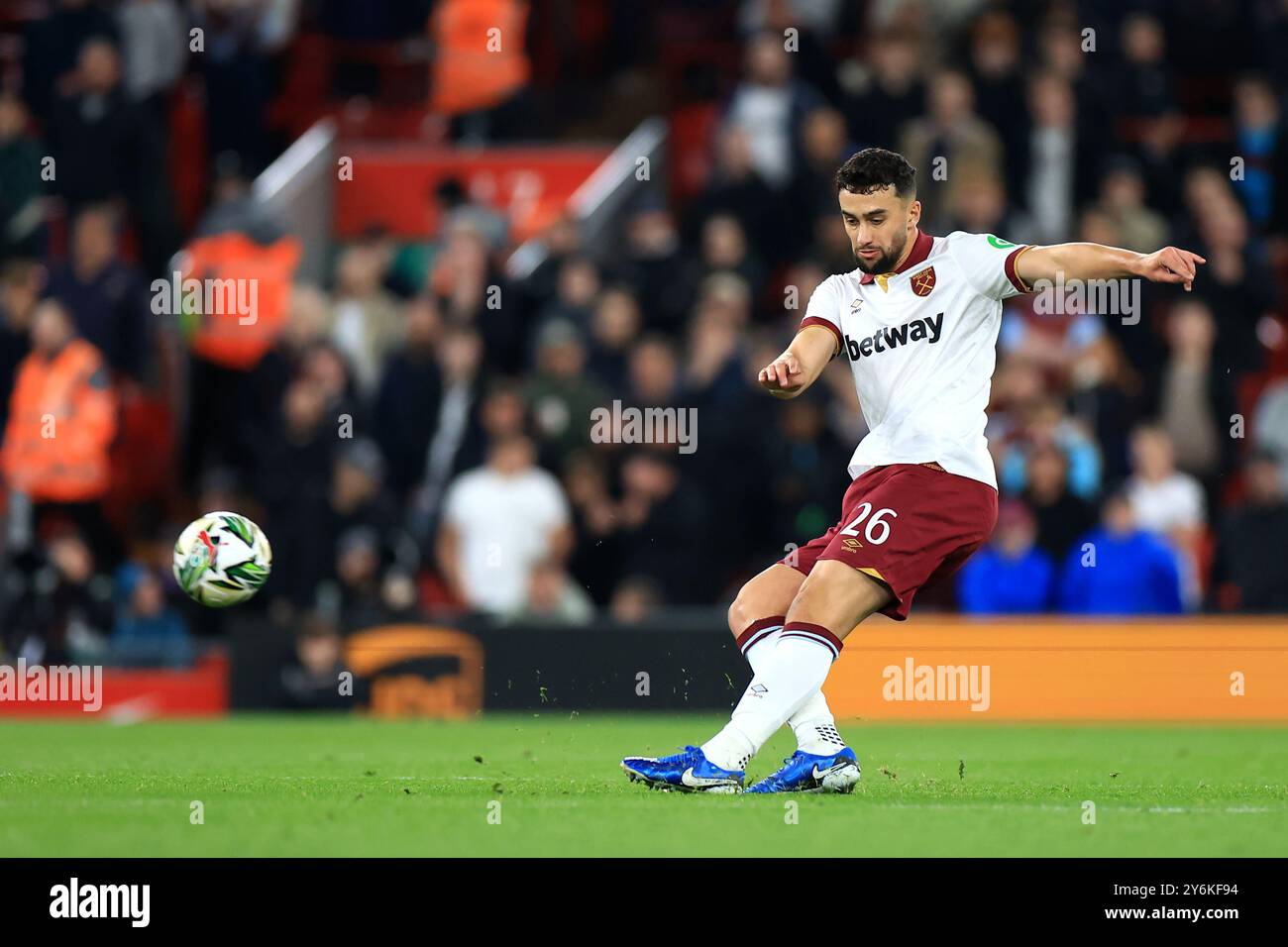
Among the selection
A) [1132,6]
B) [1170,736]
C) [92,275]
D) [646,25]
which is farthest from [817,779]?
[646,25]

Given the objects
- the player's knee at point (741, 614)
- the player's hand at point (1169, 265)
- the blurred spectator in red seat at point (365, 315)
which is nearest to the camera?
the player's hand at point (1169, 265)

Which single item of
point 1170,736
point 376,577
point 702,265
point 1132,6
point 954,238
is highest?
point 1132,6

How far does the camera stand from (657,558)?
561 inches

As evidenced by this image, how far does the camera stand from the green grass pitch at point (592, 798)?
6.86m

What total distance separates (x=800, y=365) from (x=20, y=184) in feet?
38.5

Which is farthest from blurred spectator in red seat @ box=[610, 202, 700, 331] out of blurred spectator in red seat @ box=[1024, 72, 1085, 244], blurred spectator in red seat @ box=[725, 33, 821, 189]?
blurred spectator in red seat @ box=[1024, 72, 1085, 244]

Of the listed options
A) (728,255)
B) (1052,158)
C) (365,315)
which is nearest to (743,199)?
(728,255)

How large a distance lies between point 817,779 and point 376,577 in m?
6.86

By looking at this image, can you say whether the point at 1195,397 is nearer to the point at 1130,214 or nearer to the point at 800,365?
the point at 1130,214

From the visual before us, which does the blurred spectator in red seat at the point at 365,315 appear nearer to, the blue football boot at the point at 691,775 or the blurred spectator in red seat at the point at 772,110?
the blurred spectator in red seat at the point at 772,110

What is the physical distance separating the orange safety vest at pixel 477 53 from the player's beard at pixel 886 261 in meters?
10.7

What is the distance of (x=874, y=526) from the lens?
802cm

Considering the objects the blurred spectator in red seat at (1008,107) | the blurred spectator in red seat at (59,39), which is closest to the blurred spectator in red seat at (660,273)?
the blurred spectator in red seat at (1008,107)

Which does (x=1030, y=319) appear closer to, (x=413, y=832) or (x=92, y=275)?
(x=92, y=275)
